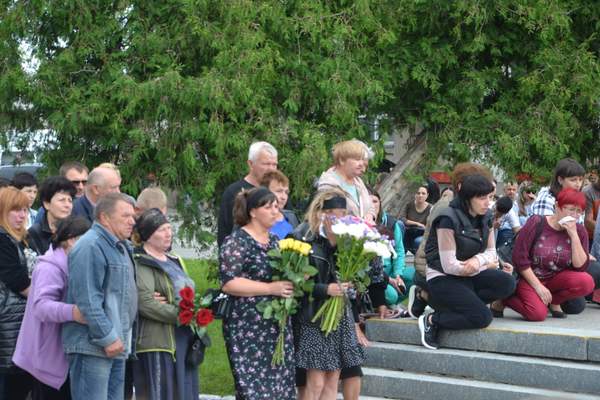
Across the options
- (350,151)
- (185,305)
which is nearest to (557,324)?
(350,151)

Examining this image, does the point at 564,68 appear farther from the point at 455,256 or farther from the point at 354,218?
the point at 354,218

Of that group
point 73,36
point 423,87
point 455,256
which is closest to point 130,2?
point 73,36

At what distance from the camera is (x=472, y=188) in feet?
27.5

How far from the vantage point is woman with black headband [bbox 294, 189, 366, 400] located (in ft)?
24.1

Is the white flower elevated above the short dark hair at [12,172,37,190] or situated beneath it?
situated beneath

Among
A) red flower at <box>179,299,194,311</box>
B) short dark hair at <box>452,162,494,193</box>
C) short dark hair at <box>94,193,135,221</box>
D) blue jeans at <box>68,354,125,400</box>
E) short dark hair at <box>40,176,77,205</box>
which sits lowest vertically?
blue jeans at <box>68,354,125,400</box>

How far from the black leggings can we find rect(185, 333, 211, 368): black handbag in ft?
7.45

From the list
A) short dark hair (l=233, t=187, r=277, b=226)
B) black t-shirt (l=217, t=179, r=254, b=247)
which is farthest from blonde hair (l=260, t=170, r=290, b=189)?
short dark hair (l=233, t=187, r=277, b=226)

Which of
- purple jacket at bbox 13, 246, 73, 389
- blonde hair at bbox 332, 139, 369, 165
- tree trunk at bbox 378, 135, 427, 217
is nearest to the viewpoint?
purple jacket at bbox 13, 246, 73, 389

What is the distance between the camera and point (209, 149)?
41.3ft

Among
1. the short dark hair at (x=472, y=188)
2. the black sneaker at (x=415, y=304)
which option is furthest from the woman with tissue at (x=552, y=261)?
the short dark hair at (x=472, y=188)

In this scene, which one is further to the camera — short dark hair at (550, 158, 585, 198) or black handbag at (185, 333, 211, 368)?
short dark hair at (550, 158, 585, 198)

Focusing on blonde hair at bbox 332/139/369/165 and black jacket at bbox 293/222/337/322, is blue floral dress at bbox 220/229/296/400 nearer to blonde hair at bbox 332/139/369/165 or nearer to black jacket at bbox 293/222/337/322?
black jacket at bbox 293/222/337/322

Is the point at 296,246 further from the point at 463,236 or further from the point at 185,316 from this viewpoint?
the point at 463,236
